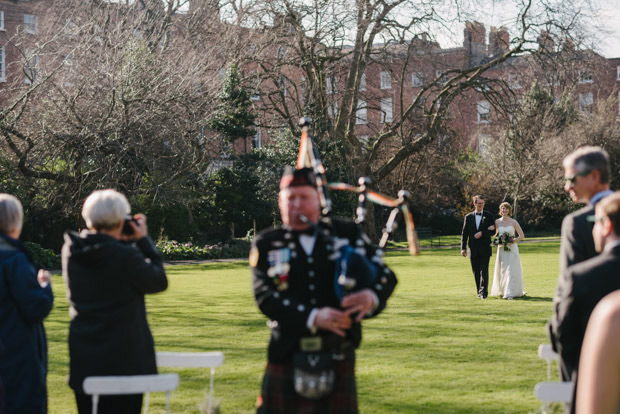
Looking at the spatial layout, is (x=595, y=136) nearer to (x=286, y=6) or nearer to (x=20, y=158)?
(x=286, y=6)

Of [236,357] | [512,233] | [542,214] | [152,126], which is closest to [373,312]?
[236,357]

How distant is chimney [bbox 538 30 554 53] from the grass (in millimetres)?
12768

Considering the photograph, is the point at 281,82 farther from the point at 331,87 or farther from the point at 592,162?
the point at 592,162

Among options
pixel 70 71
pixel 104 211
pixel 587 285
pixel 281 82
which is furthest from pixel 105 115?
pixel 587 285

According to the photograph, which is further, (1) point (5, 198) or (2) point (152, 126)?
(2) point (152, 126)

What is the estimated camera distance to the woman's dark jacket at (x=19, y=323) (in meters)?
5.27

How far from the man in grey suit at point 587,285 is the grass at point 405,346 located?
3114 mm

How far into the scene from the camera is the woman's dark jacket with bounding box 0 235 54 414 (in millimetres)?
5273

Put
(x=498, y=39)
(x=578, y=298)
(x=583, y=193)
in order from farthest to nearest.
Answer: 1. (x=498, y=39)
2. (x=583, y=193)
3. (x=578, y=298)

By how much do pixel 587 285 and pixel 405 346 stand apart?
7567 mm

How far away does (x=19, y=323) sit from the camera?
5379mm

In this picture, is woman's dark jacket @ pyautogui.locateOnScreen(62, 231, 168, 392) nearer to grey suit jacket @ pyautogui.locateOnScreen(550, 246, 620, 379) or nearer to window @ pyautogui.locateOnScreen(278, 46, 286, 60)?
grey suit jacket @ pyautogui.locateOnScreen(550, 246, 620, 379)

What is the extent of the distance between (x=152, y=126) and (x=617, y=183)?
37154 millimetres

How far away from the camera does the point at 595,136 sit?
5150 cm
